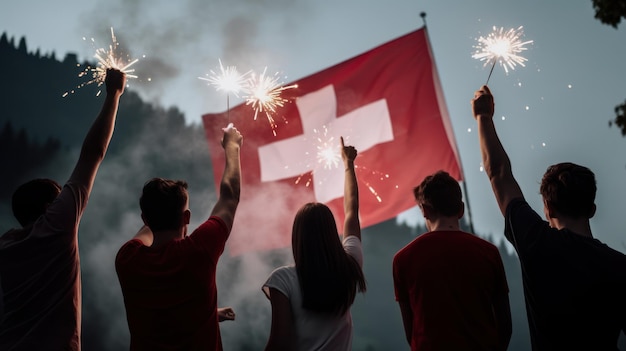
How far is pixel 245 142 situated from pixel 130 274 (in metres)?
5.31

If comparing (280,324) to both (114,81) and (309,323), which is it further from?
(114,81)

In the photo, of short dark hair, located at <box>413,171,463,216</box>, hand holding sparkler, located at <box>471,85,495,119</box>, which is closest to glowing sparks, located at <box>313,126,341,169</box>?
hand holding sparkler, located at <box>471,85,495,119</box>

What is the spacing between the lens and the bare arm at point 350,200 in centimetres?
323

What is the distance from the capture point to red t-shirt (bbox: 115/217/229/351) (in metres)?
2.41

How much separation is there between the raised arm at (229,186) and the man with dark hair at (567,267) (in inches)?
58.3

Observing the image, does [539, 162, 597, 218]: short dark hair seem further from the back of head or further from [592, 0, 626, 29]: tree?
the back of head

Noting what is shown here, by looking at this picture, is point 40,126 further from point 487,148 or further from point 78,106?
point 487,148

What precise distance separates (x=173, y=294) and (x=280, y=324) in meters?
0.57

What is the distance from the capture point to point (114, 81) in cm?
324

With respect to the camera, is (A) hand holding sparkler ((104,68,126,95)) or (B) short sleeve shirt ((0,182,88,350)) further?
(A) hand holding sparkler ((104,68,126,95))

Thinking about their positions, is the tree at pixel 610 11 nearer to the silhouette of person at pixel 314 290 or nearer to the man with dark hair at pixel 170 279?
the silhouette of person at pixel 314 290

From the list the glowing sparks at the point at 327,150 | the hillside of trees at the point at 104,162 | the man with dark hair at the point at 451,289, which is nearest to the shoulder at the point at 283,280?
the man with dark hair at the point at 451,289

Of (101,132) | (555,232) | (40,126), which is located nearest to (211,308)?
(101,132)

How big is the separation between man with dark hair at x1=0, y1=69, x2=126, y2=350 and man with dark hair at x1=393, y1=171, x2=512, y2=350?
172 cm
